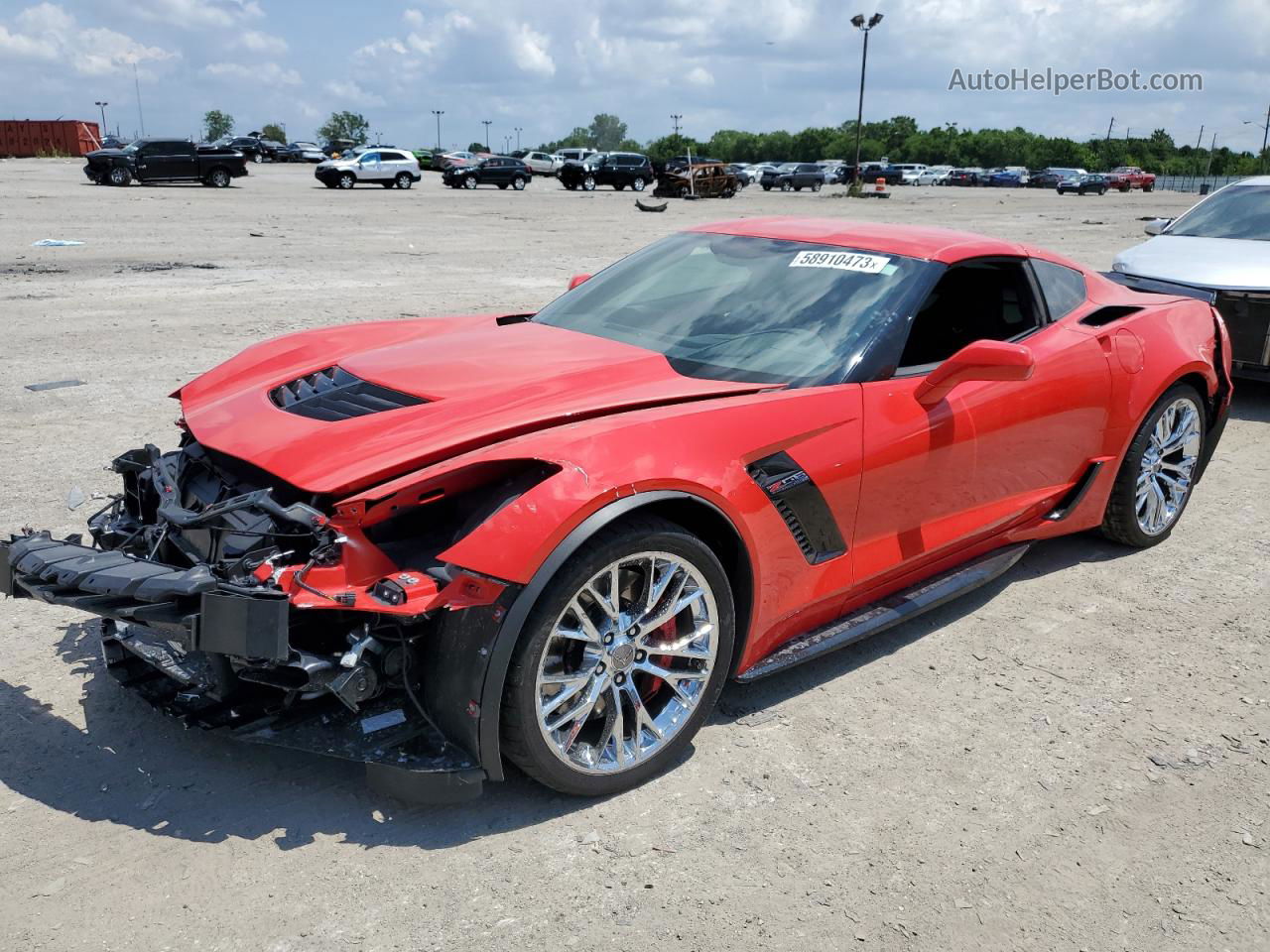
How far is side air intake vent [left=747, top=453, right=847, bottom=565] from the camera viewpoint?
320cm

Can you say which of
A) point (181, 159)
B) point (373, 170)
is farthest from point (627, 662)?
point (373, 170)

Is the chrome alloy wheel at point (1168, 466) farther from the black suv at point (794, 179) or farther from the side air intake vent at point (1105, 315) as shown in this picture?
the black suv at point (794, 179)

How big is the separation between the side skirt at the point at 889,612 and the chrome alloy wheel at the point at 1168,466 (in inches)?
39.1

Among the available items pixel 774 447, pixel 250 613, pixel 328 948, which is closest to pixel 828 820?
pixel 774 447

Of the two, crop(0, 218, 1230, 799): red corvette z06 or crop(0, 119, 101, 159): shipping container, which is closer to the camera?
crop(0, 218, 1230, 799): red corvette z06

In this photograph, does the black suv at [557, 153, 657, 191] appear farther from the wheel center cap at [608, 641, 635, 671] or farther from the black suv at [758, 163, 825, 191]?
the wheel center cap at [608, 641, 635, 671]

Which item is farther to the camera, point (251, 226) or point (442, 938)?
point (251, 226)

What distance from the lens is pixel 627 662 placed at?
3.00 meters

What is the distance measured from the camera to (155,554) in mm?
2986

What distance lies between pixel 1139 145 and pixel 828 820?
142 meters

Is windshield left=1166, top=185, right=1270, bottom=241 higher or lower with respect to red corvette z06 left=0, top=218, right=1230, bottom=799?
higher

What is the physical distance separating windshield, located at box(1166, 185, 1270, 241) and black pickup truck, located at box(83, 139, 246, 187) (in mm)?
31987

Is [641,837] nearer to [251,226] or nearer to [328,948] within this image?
[328,948]

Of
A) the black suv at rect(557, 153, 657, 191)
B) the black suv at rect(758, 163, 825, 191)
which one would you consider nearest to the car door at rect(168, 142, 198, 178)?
the black suv at rect(557, 153, 657, 191)
